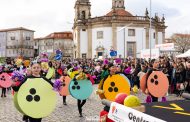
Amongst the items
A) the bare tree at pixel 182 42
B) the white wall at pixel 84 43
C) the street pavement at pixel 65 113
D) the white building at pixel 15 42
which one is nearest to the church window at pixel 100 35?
the white wall at pixel 84 43

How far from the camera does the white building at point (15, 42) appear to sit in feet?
460

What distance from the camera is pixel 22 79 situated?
8.21m

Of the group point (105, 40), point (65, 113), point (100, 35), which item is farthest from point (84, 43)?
point (65, 113)

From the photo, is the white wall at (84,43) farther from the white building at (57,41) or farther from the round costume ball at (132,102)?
the white building at (57,41)

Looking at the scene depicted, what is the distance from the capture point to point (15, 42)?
142 meters

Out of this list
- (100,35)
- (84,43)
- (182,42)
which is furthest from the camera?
(182,42)

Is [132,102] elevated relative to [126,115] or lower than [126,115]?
elevated

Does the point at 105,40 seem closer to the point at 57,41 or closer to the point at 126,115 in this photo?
the point at 126,115

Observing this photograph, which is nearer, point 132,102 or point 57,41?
point 132,102

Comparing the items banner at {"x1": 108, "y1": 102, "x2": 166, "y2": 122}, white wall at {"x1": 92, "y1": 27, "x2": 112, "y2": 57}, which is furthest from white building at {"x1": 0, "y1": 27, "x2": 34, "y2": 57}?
banner at {"x1": 108, "y1": 102, "x2": 166, "y2": 122}

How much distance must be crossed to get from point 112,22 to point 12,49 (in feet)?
257

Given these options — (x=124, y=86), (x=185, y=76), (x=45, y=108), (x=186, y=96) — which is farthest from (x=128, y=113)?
(x=185, y=76)

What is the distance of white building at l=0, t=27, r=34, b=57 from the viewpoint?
140m

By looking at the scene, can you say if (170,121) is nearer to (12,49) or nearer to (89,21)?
(89,21)
